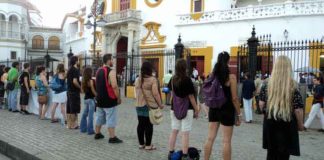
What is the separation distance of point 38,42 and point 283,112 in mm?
51673

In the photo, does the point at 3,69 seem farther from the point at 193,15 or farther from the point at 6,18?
the point at 6,18

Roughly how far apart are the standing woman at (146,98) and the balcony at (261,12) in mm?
16981

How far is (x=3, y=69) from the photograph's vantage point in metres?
14.2

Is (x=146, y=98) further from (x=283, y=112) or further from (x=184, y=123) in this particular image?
(x=283, y=112)

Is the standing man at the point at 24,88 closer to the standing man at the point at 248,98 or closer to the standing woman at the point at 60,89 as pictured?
the standing woman at the point at 60,89

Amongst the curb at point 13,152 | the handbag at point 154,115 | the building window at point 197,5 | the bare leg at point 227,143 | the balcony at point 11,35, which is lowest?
the curb at point 13,152

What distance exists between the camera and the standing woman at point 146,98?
6.81 m

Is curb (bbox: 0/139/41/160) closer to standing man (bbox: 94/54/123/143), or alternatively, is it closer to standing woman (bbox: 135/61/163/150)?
Answer: standing man (bbox: 94/54/123/143)

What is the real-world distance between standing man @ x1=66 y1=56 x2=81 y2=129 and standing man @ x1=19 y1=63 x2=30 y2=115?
120 inches

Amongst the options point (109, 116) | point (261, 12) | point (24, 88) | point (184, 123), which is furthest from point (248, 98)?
point (261, 12)

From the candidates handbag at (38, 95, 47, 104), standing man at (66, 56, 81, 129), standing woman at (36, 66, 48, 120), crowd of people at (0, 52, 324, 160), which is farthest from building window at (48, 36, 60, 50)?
standing man at (66, 56, 81, 129)

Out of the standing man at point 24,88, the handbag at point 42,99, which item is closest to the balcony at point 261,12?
the standing man at point 24,88

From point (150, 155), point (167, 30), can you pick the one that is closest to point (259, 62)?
point (167, 30)

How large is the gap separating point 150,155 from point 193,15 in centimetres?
2093
